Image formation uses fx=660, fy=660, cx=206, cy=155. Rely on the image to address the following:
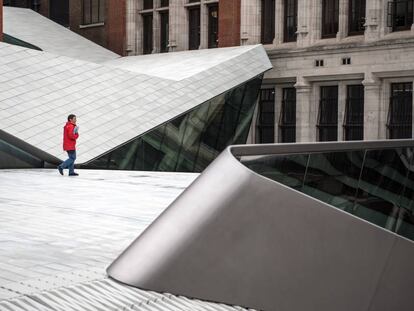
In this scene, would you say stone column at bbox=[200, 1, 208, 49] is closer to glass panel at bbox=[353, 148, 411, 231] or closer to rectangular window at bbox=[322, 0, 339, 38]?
rectangular window at bbox=[322, 0, 339, 38]

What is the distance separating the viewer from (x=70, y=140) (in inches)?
607

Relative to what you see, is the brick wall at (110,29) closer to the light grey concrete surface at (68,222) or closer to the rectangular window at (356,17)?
the rectangular window at (356,17)

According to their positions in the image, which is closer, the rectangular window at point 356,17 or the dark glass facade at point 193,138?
the dark glass facade at point 193,138

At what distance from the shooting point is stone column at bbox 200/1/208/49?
29.4m

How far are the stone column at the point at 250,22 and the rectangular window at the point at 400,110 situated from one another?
6.37 m

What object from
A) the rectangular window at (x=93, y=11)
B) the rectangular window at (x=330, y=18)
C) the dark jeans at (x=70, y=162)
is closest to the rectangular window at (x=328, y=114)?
the rectangular window at (x=330, y=18)

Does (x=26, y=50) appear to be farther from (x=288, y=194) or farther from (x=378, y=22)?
(x=288, y=194)

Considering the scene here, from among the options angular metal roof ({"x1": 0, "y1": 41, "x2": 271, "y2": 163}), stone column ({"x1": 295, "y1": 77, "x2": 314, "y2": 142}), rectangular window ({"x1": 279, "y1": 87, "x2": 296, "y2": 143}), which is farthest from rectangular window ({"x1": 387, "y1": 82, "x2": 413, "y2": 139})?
angular metal roof ({"x1": 0, "y1": 41, "x2": 271, "y2": 163})

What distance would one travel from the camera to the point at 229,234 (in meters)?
5.39

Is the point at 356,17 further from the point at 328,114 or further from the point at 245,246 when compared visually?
the point at 245,246

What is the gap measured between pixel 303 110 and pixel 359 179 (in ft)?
62.7

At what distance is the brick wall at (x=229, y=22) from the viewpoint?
91.0 feet

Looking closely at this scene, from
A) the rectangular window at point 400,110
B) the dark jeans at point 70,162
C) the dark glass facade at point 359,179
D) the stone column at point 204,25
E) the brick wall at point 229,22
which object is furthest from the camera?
the stone column at point 204,25

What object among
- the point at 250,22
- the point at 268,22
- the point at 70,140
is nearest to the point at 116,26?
the point at 250,22
